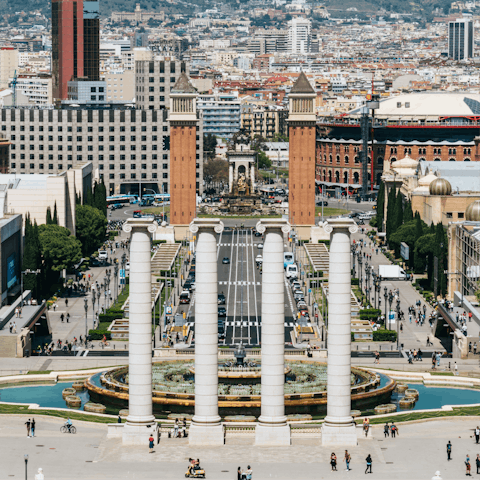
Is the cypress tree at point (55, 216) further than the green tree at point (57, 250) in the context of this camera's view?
Yes

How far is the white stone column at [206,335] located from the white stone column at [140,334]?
2.56 meters

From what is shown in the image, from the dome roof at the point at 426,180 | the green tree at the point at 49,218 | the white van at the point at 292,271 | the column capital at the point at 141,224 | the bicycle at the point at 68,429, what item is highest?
the column capital at the point at 141,224

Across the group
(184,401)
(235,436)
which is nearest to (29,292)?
(184,401)

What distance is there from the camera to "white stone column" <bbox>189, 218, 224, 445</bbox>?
7656 centimetres

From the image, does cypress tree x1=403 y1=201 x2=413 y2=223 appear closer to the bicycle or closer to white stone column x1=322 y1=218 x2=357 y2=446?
the bicycle

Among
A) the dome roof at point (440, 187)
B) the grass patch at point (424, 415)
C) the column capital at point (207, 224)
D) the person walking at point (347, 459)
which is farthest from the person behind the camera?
the dome roof at point (440, 187)

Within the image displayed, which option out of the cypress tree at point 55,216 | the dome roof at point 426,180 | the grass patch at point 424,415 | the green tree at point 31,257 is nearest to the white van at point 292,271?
the cypress tree at point 55,216

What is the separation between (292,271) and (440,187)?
891 inches

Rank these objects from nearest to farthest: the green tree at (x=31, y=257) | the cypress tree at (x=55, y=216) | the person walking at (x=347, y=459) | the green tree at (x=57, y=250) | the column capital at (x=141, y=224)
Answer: the person walking at (x=347, y=459) < the column capital at (x=141, y=224) < the green tree at (x=31, y=257) < the green tree at (x=57, y=250) < the cypress tree at (x=55, y=216)

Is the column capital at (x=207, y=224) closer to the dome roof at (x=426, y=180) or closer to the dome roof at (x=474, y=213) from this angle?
the dome roof at (x=474, y=213)

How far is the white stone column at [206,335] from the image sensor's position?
251 ft

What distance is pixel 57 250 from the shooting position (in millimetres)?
148125

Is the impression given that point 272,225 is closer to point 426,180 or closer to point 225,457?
point 225,457

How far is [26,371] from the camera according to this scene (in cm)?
10762
